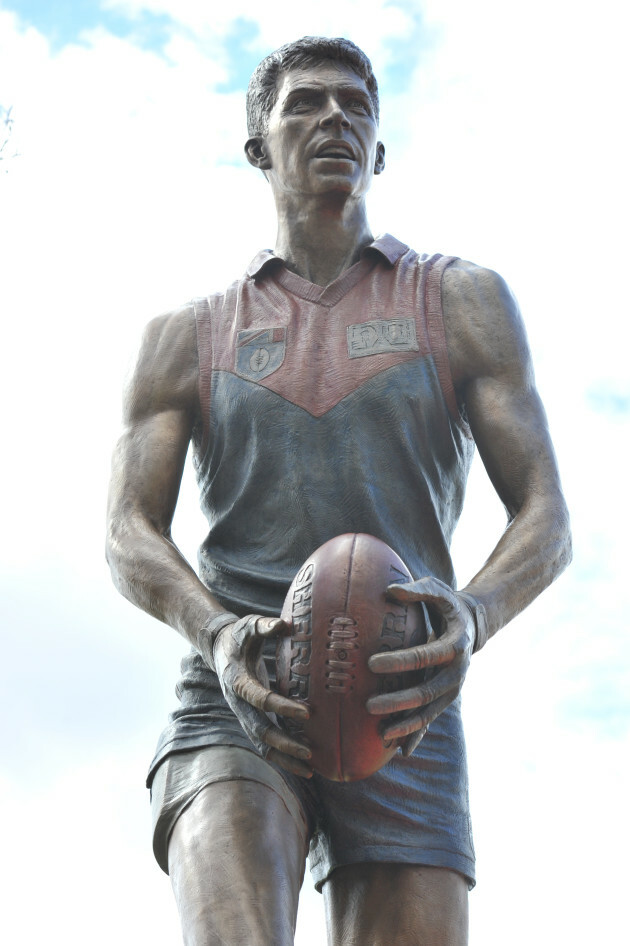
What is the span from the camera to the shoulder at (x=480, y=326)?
662cm

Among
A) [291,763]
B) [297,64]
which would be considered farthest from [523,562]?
[297,64]

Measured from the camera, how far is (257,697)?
17.1 ft

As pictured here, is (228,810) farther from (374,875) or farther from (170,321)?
(170,321)

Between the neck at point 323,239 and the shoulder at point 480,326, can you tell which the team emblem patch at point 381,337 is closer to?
the shoulder at point 480,326

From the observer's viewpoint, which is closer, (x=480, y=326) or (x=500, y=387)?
(x=500, y=387)

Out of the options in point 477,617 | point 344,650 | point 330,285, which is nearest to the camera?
point 344,650

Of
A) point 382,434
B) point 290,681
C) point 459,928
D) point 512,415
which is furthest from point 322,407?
point 459,928

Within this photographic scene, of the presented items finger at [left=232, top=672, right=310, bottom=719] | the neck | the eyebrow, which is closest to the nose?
the eyebrow

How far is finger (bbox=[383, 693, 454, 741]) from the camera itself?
5.18 metres

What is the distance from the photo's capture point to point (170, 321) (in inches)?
274

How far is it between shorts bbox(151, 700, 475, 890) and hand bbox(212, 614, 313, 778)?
45 cm

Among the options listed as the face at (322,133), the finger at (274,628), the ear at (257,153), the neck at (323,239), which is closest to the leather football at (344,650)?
the finger at (274,628)

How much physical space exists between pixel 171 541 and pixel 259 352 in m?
0.85

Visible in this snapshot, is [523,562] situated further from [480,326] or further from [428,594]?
[480,326]
